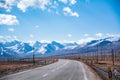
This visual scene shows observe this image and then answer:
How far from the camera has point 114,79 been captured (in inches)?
806

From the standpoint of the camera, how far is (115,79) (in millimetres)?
20406

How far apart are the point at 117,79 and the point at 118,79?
0.11m

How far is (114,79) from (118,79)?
1.65 feet

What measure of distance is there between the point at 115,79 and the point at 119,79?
424 mm

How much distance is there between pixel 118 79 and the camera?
20.0m

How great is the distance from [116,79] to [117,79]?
0.54 ft

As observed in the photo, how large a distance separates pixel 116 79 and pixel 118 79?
276 mm

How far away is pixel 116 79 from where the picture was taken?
20281 mm

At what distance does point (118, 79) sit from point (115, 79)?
415 mm

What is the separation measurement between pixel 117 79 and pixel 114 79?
1.28 feet

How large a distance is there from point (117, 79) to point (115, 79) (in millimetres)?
304

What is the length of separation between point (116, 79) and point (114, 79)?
229 mm
